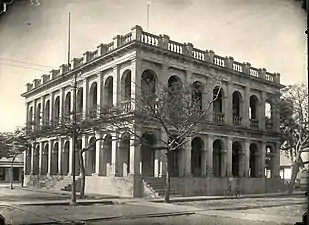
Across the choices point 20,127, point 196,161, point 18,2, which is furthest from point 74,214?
point 18,2

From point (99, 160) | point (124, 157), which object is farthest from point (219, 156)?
point (99, 160)

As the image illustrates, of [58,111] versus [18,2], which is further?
[58,111]

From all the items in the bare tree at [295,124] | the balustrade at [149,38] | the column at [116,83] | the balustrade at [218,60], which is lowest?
the bare tree at [295,124]

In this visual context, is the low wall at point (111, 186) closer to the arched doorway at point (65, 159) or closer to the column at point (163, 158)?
the arched doorway at point (65, 159)

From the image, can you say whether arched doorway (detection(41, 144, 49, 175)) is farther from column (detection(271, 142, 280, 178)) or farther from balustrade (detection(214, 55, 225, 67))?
column (detection(271, 142, 280, 178))

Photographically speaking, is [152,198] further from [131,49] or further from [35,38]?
[35,38]

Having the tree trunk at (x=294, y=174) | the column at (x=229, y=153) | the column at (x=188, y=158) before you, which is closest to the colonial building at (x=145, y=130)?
the column at (x=229, y=153)
